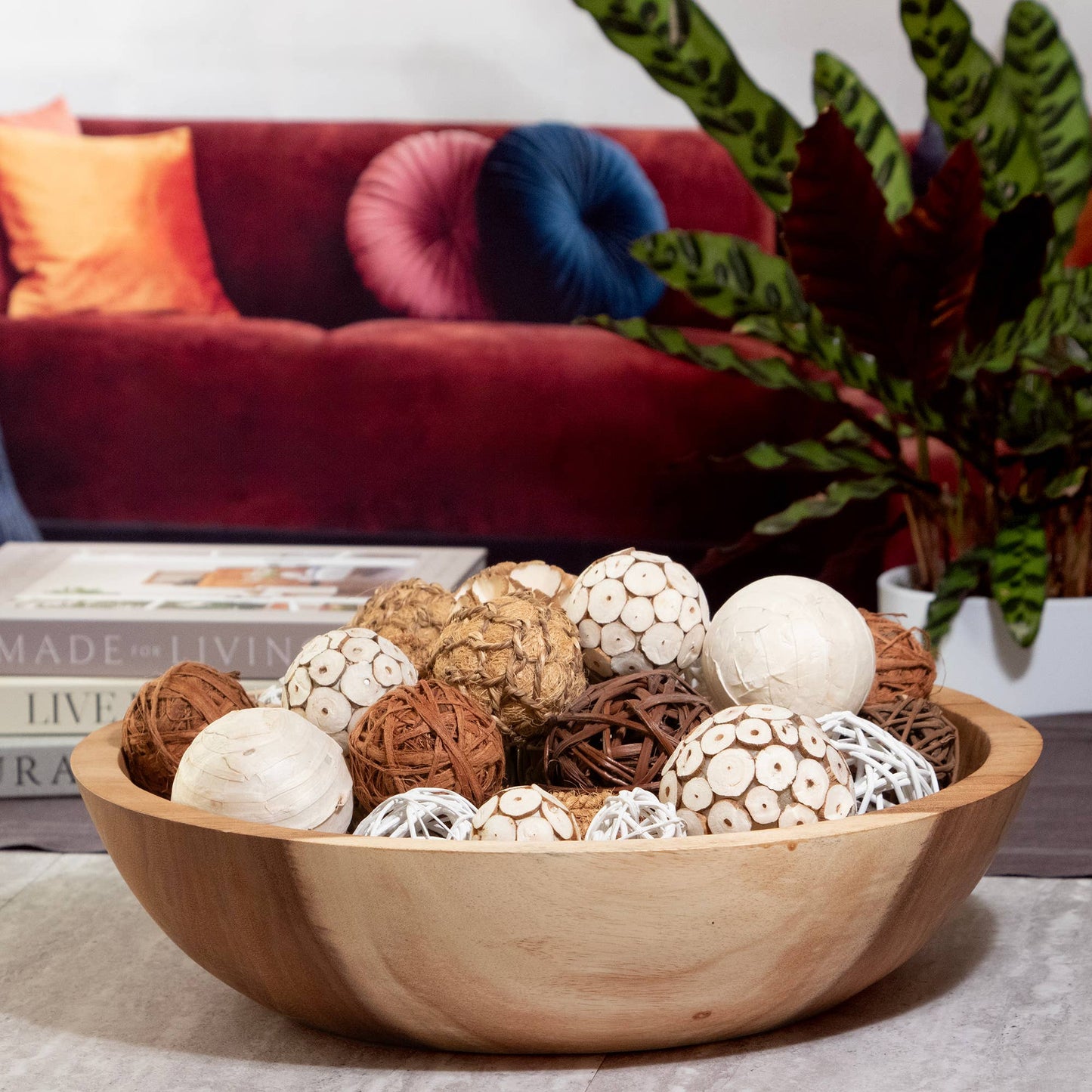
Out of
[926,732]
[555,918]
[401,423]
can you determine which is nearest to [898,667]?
[926,732]

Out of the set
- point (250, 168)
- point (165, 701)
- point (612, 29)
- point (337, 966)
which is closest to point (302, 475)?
point (250, 168)

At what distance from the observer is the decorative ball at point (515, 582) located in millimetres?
682

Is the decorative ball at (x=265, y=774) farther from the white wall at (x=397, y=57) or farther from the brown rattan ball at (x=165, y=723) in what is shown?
the white wall at (x=397, y=57)

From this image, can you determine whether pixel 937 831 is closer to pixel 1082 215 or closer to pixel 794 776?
pixel 794 776

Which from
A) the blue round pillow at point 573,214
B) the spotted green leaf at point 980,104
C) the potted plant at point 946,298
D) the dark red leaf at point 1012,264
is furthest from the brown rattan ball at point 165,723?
the blue round pillow at point 573,214

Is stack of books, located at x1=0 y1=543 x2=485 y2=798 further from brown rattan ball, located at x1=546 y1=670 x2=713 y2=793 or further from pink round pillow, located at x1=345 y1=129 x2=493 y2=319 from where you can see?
pink round pillow, located at x1=345 y1=129 x2=493 y2=319

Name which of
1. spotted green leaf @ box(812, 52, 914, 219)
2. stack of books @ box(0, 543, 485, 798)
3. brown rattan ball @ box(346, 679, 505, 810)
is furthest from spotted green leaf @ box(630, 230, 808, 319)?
brown rattan ball @ box(346, 679, 505, 810)

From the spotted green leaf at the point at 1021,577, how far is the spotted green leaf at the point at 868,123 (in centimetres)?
39

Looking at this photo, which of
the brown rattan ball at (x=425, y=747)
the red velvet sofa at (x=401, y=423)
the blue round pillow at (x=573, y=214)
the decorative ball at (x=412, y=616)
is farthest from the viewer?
the blue round pillow at (x=573, y=214)

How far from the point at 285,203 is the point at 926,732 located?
5.70 ft

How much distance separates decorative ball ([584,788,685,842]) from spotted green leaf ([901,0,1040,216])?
995 millimetres

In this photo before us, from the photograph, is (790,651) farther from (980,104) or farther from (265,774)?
(980,104)

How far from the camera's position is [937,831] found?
19.8 inches

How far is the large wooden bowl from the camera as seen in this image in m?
0.46
